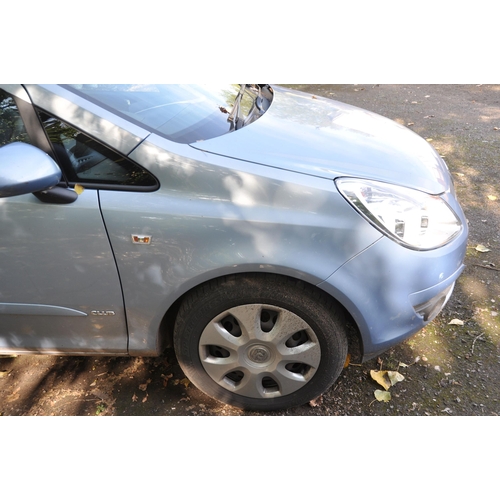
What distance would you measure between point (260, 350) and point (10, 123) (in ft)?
4.71

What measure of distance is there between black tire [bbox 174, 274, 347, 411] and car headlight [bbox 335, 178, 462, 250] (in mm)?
396

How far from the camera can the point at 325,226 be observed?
1.80 meters

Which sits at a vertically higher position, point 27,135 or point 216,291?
point 27,135

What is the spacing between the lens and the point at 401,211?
191 centimetres

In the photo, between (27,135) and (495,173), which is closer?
(27,135)

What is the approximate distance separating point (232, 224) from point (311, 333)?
607 mm

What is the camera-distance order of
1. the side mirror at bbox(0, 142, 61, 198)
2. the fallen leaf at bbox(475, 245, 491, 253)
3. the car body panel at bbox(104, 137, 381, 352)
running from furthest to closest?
the fallen leaf at bbox(475, 245, 491, 253), the car body panel at bbox(104, 137, 381, 352), the side mirror at bbox(0, 142, 61, 198)

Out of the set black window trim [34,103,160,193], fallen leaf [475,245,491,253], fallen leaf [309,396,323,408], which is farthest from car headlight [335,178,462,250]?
fallen leaf [475,245,491,253]

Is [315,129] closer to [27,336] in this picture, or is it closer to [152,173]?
[152,173]

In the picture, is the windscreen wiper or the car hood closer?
the car hood

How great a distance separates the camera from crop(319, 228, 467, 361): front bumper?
6.03ft

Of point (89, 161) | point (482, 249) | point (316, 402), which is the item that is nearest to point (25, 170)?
point (89, 161)

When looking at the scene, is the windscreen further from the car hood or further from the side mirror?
the side mirror
